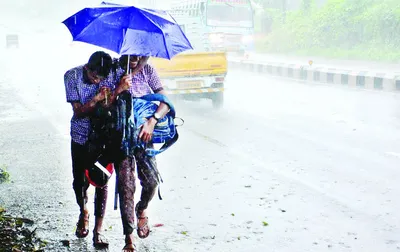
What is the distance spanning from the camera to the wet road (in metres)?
4.77

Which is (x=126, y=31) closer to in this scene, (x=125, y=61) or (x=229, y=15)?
(x=125, y=61)

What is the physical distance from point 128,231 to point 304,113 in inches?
320

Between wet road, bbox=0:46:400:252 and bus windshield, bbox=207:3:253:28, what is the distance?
1322cm

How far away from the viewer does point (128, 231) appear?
4.16 meters

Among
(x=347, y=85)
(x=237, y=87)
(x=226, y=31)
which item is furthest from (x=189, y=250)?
(x=226, y=31)

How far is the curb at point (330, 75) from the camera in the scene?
16223 mm

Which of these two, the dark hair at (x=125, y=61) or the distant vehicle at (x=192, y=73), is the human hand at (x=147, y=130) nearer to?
the dark hair at (x=125, y=61)

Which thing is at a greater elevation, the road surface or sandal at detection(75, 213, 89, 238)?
sandal at detection(75, 213, 89, 238)

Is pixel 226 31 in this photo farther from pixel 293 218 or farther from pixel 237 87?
pixel 293 218

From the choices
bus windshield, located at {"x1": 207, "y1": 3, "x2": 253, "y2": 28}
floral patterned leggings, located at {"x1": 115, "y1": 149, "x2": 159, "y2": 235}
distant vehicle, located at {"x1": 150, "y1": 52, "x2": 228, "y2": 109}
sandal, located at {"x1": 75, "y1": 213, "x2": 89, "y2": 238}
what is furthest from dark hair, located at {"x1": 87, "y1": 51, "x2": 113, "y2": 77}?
bus windshield, located at {"x1": 207, "y1": 3, "x2": 253, "y2": 28}

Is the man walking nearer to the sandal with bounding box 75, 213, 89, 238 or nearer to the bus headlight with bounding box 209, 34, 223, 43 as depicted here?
the sandal with bounding box 75, 213, 89, 238

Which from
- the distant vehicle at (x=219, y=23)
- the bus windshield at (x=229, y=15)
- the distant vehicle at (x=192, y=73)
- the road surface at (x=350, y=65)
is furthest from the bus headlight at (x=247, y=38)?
the distant vehicle at (x=192, y=73)

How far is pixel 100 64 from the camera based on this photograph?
4.05 meters

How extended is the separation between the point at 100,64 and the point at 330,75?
15215 millimetres
